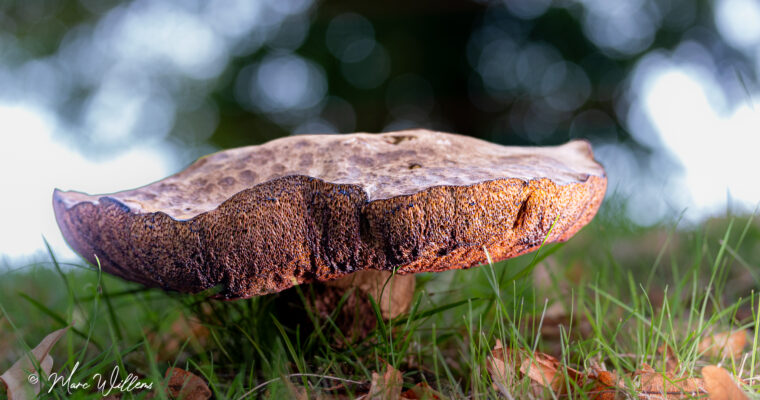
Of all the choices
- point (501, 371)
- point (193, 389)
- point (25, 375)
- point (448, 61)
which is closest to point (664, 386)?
point (501, 371)

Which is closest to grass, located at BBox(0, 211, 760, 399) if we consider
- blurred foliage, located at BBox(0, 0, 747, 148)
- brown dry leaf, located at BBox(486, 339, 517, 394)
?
brown dry leaf, located at BBox(486, 339, 517, 394)

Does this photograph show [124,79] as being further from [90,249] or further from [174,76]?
[90,249]

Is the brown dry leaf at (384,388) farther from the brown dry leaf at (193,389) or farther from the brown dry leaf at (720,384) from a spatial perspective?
the brown dry leaf at (720,384)

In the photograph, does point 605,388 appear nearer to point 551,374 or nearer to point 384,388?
point 551,374

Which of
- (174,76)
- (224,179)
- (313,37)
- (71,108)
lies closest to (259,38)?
(313,37)

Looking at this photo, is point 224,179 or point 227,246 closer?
point 227,246

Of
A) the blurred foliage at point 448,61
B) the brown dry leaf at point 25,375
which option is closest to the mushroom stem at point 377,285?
the brown dry leaf at point 25,375

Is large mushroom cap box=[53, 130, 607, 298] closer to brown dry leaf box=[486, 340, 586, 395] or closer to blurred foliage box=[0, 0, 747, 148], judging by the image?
brown dry leaf box=[486, 340, 586, 395]
